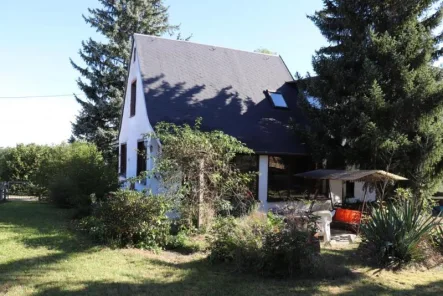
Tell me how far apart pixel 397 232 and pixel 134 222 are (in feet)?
17.0

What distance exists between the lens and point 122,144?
19.0m

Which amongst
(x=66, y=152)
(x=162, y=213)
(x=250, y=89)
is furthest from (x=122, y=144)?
(x=162, y=213)

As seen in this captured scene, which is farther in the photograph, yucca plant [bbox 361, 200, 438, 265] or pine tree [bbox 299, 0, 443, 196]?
pine tree [bbox 299, 0, 443, 196]

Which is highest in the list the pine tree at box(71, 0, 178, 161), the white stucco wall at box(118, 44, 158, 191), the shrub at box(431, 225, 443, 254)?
the pine tree at box(71, 0, 178, 161)

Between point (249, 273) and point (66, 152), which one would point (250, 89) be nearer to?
point (66, 152)

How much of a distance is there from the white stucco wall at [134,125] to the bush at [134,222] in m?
4.95

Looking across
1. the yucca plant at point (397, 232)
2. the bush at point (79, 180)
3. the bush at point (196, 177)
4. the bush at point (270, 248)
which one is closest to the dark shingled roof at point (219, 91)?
the bush at point (79, 180)

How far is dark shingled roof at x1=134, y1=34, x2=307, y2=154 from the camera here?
47.2 ft

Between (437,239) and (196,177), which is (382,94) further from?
(196,177)

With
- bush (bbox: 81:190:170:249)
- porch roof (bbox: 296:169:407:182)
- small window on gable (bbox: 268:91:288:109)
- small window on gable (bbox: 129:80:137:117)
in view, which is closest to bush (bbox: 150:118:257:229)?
bush (bbox: 81:190:170:249)

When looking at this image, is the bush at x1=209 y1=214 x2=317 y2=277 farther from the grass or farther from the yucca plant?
the yucca plant

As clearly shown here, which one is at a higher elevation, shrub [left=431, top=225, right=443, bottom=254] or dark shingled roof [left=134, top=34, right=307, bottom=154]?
dark shingled roof [left=134, top=34, right=307, bottom=154]

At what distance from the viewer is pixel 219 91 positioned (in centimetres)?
1595

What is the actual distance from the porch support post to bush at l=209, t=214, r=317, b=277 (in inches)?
270
